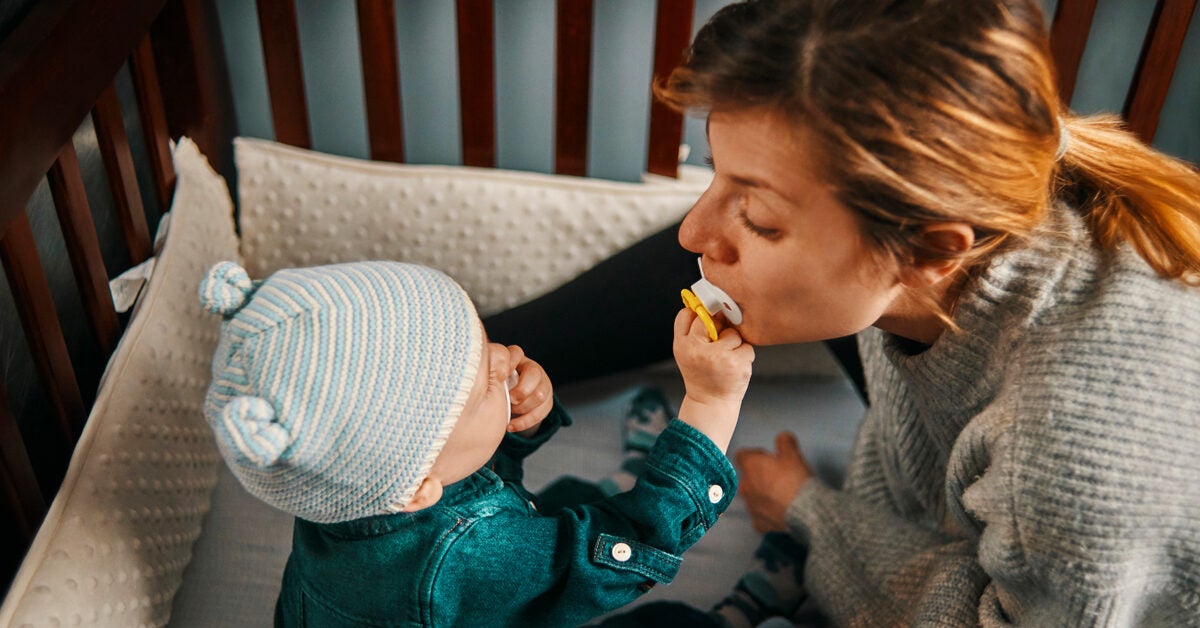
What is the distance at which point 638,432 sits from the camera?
1.25 m

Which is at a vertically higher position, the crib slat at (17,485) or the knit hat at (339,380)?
the knit hat at (339,380)

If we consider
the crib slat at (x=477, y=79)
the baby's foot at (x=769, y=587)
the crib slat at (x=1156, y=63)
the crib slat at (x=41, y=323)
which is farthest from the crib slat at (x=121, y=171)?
the crib slat at (x=1156, y=63)

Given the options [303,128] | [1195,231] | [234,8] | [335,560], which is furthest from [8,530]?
[1195,231]

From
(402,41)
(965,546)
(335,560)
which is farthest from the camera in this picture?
(402,41)

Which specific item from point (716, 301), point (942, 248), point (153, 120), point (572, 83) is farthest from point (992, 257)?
point (153, 120)

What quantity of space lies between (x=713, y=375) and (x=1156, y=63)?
0.78 m

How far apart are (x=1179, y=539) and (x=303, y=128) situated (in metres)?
1.11

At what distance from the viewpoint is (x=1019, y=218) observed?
691mm

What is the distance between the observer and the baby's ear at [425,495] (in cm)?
75

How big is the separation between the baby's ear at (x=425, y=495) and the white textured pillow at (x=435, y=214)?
23.3 inches

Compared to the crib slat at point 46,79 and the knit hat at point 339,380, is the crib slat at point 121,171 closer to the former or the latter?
the crib slat at point 46,79

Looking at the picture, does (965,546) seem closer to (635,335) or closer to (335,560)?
(635,335)

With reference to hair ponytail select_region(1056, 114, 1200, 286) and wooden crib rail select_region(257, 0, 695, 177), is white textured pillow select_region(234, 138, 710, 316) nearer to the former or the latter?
wooden crib rail select_region(257, 0, 695, 177)

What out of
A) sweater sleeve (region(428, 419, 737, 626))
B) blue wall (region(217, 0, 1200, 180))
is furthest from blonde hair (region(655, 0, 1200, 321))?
blue wall (region(217, 0, 1200, 180))
